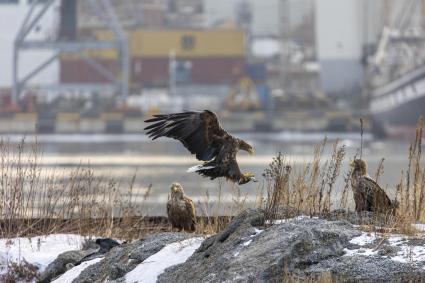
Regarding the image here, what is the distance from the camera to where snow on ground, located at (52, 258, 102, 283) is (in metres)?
8.99

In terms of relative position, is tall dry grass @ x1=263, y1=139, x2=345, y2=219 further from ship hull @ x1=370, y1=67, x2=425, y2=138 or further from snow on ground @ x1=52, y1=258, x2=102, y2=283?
ship hull @ x1=370, y1=67, x2=425, y2=138

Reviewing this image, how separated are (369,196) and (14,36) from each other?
9001 centimetres

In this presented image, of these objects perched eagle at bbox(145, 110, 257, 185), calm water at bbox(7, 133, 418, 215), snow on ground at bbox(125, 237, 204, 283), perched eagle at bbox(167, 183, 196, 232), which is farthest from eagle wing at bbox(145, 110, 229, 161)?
calm water at bbox(7, 133, 418, 215)

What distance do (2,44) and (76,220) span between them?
87502 millimetres

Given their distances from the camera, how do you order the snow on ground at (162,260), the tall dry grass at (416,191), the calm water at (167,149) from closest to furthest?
the snow on ground at (162,260) < the tall dry grass at (416,191) < the calm water at (167,149)

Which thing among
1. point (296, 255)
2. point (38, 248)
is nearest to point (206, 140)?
point (296, 255)

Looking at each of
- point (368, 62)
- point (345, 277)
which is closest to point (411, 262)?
point (345, 277)

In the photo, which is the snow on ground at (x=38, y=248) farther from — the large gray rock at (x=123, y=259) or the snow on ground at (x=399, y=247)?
the snow on ground at (x=399, y=247)

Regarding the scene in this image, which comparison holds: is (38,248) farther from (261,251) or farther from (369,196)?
(261,251)

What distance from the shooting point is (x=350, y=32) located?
96.6 meters

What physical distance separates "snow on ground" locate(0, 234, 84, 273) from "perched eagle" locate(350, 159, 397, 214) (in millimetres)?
2649

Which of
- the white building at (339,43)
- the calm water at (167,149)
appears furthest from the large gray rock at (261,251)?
the white building at (339,43)

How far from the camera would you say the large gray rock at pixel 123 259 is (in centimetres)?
851

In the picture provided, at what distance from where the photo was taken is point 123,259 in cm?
867
